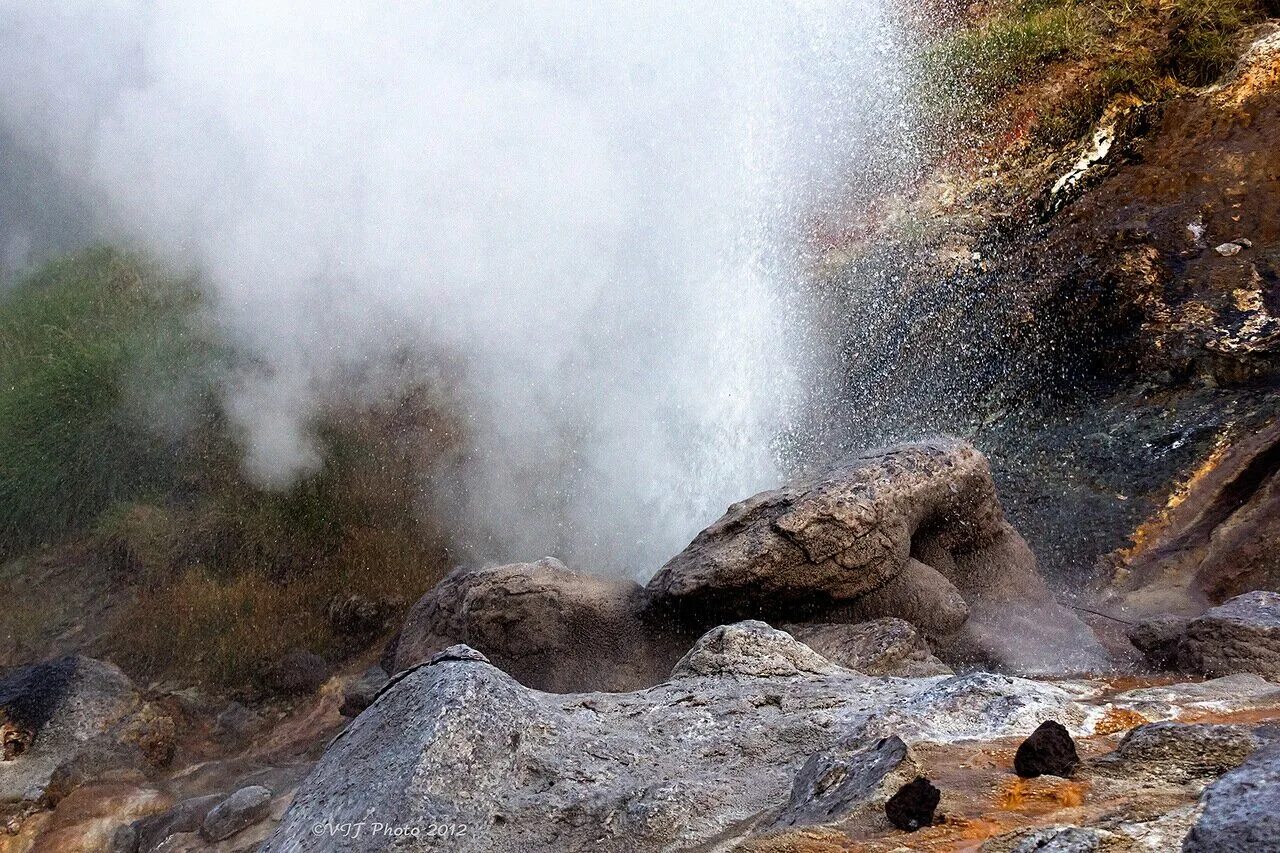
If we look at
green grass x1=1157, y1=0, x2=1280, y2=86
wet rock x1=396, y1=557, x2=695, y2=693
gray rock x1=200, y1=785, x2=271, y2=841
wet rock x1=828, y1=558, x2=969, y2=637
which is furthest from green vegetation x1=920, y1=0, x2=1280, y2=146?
gray rock x1=200, y1=785, x2=271, y2=841

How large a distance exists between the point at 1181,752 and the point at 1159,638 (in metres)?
2.05

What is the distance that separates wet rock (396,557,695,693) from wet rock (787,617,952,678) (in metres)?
0.57

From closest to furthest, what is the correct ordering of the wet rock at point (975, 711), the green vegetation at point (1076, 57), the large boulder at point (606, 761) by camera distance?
the large boulder at point (606, 761) < the wet rock at point (975, 711) < the green vegetation at point (1076, 57)

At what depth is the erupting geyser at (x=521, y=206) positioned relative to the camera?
719 cm

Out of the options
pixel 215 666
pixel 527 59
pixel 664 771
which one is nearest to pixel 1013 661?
pixel 664 771

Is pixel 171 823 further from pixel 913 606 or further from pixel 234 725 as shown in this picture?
pixel 913 606

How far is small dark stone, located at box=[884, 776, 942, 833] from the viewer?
185 centimetres

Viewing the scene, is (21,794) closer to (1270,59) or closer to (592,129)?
(592,129)

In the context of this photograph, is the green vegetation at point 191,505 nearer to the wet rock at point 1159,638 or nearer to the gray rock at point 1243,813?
the wet rock at point 1159,638

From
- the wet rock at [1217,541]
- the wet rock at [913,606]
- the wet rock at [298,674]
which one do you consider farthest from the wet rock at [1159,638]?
the wet rock at [298,674]

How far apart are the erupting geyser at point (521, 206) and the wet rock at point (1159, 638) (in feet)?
9.29

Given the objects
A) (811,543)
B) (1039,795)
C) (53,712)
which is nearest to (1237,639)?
(811,543)

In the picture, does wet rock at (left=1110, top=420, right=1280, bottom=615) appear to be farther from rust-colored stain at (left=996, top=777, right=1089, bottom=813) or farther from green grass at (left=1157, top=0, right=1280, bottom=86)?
Result: rust-colored stain at (left=996, top=777, right=1089, bottom=813)

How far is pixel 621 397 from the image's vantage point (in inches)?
293
